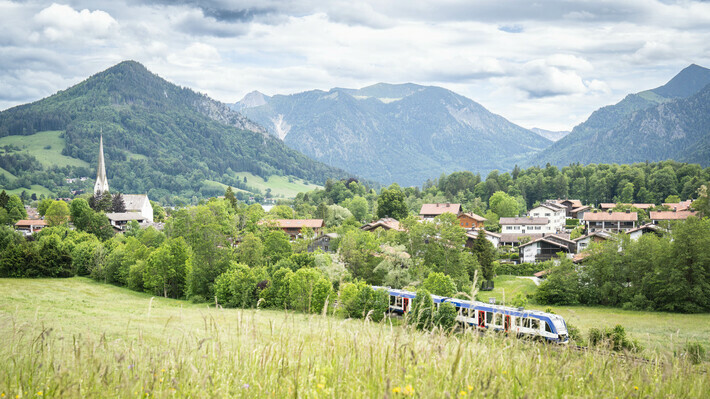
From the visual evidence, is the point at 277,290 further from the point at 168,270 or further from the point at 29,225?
the point at 29,225

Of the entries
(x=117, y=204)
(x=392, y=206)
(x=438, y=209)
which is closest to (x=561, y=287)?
(x=392, y=206)

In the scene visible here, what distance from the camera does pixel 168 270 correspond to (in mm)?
43531

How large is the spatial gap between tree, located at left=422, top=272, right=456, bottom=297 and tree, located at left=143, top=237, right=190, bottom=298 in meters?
21.7

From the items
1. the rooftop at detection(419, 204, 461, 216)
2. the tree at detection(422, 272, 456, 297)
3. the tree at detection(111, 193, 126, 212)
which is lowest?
the tree at detection(422, 272, 456, 297)

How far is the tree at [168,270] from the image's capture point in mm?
43344

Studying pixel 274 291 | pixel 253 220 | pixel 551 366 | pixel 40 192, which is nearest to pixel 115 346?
pixel 551 366

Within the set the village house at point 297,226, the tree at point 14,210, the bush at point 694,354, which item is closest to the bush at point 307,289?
the bush at point 694,354

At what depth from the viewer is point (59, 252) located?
49.8 meters

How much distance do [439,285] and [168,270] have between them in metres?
23.9

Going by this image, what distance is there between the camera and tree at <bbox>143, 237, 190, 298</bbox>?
1706 inches

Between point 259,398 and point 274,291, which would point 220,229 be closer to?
point 274,291

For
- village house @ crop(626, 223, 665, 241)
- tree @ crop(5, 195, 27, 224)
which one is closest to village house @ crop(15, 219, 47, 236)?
tree @ crop(5, 195, 27, 224)

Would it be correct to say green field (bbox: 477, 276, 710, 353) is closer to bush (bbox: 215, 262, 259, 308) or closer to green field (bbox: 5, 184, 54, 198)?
bush (bbox: 215, 262, 259, 308)

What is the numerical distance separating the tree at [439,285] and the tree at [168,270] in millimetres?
21652
